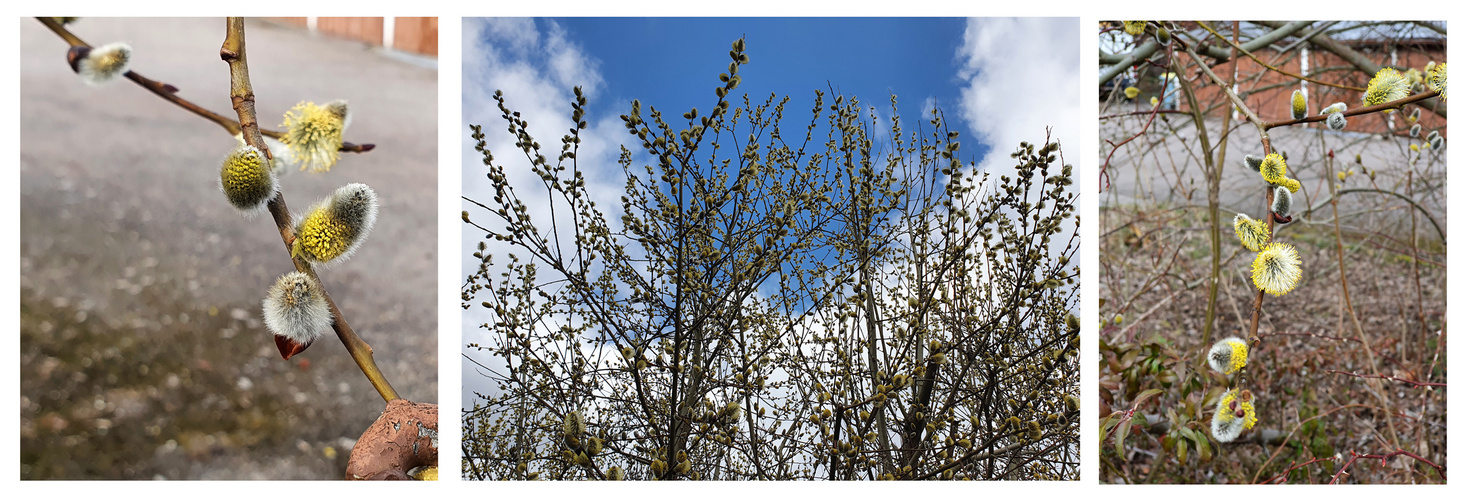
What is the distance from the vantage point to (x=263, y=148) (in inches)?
51.2

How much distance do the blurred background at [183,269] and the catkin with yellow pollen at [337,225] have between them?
2cm

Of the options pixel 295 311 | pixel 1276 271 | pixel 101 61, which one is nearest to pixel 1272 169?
pixel 1276 271

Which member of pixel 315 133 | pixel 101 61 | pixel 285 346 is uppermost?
pixel 101 61

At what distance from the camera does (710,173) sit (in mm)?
1359

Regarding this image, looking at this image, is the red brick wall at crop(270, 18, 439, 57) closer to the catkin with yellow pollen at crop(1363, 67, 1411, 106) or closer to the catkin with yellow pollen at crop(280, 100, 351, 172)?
the catkin with yellow pollen at crop(280, 100, 351, 172)

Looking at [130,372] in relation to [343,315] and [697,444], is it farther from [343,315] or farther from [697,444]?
[697,444]

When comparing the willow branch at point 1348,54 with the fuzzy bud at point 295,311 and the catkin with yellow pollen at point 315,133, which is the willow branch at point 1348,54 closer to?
the catkin with yellow pollen at point 315,133

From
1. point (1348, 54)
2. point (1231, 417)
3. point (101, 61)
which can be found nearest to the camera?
point (101, 61)

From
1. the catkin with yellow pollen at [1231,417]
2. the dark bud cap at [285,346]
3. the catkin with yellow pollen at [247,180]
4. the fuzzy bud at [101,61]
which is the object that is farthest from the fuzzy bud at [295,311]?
the catkin with yellow pollen at [1231,417]

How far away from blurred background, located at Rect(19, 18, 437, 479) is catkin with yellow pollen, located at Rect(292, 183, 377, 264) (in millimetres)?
22

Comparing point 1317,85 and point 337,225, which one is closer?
point 337,225

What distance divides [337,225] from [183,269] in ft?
0.93

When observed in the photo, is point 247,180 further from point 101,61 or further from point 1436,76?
point 1436,76
